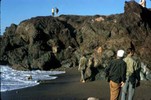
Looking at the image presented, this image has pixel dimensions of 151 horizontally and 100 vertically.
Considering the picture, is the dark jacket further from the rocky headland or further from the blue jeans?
the rocky headland

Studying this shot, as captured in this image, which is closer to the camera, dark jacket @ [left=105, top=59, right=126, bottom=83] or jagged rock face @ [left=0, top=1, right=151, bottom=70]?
dark jacket @ [left=105, top=59, right=126, bottom=83]

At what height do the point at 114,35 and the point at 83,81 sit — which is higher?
the point at 114,35

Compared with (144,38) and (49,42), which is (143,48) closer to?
(144,38)

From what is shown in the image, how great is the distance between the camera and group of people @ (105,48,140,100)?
9758 mm

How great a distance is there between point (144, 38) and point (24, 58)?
55.2 feet

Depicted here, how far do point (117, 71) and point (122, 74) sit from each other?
0.55 feet

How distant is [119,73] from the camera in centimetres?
973

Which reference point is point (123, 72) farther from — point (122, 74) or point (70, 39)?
point (70, 39)

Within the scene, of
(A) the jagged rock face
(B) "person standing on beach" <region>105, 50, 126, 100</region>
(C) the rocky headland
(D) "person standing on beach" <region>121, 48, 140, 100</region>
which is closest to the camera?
(B) "person standing on beach" <region>105, 50, 126, 100</region>

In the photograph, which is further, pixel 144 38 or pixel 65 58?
pixel 65 58

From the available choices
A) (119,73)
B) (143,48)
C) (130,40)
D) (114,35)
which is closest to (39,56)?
(114,35)

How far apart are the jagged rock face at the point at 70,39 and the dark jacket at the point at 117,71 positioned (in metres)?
13.3

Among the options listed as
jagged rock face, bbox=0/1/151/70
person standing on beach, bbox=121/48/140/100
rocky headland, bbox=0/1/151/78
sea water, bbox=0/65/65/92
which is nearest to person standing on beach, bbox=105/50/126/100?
person standing on beach, bbox=121/48/140/100

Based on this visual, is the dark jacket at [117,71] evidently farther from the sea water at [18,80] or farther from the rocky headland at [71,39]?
the rocky headland at [71,39]
